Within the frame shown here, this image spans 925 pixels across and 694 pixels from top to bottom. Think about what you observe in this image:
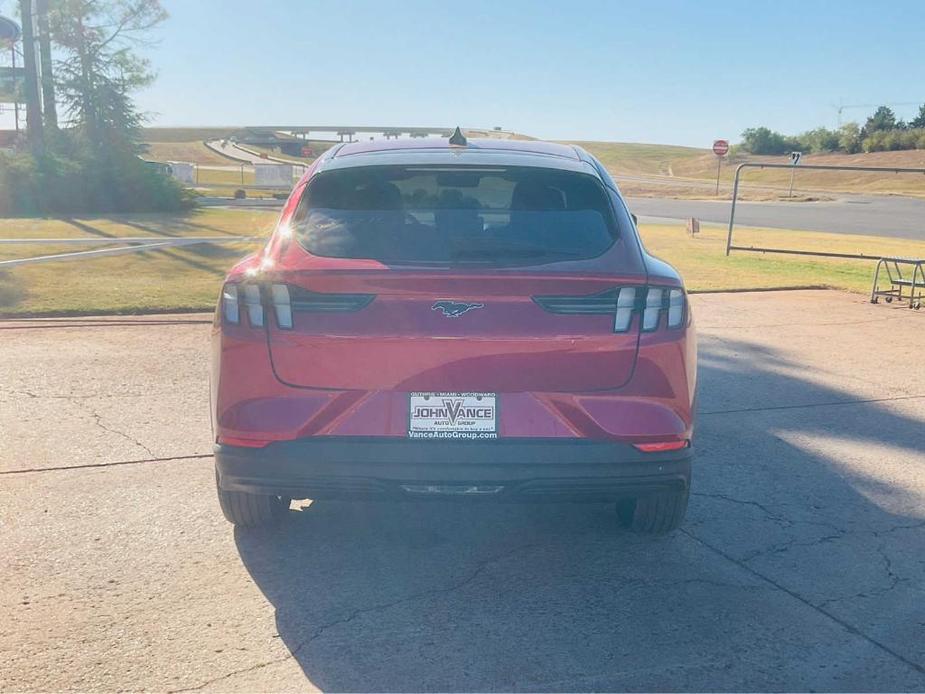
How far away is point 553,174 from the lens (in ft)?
13.9

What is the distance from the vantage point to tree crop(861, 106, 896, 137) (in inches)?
3137

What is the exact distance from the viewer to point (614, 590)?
3.80m

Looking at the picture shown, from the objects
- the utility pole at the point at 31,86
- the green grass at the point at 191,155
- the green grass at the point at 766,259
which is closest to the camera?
the green grass at the point at 766,259

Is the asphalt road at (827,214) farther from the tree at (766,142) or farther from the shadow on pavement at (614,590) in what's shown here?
the tree at (766,142)

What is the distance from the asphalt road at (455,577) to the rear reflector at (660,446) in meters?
0.60

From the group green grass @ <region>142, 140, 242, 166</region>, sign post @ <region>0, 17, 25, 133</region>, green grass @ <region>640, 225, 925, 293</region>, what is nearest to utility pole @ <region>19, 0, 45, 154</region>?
sign post @ <region>0, 17, 25, 133</region>

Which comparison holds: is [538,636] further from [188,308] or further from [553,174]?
[188,308]

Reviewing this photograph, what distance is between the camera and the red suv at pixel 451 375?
3.51 meters

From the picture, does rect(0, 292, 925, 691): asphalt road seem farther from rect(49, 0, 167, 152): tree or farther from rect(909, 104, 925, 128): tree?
rect(909, 104, 925, 128): tree

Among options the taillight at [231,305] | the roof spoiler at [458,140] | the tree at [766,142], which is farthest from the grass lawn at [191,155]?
the taillight at [231,305]

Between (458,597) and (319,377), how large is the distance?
1.03 m

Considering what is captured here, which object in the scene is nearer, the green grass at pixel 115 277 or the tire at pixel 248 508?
the tire at pixel 248 508

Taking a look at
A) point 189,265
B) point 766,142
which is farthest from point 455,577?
point 766,142

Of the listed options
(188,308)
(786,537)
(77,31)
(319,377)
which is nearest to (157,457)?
(319,377)
